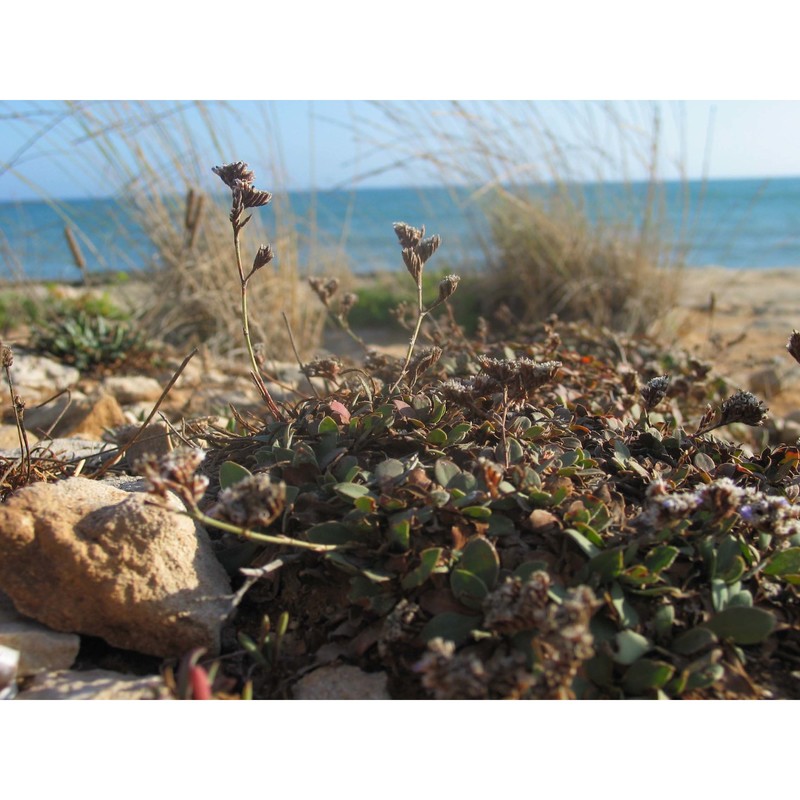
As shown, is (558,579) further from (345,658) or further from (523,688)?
(345,658)

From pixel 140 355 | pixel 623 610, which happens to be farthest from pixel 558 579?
pixel 140 355

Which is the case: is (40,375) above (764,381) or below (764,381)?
below

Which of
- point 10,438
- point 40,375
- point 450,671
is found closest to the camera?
point 450,671

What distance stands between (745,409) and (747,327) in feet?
14.8

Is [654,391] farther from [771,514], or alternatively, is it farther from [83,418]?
[83,418]

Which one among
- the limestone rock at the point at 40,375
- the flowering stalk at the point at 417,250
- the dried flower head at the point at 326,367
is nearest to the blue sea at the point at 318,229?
the limestone rock at the point at 40,375

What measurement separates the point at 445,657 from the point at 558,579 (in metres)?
0.42

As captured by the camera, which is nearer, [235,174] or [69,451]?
[235,174]

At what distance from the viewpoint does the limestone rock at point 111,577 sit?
1.65 metres

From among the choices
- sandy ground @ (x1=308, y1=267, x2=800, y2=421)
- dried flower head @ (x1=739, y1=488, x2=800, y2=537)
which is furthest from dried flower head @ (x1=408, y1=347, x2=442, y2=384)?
sandy ground @ (x1=308, y1=267, x2=800, y2=421)

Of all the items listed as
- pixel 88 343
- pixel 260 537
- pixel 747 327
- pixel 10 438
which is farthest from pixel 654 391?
pixel 747 327

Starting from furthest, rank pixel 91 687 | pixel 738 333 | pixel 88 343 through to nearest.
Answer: pixel 738 333 → pixel 88 343 → pixel 91 687

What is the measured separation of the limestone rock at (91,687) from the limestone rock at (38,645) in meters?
0.03

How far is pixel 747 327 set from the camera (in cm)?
604
